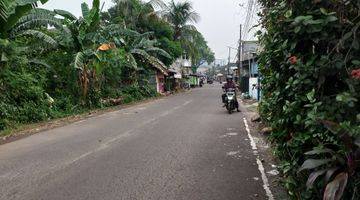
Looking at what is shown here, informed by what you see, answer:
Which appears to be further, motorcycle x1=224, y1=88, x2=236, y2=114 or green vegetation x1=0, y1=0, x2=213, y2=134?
motorcycle x1=224, y1=88, x2=236, y2=114

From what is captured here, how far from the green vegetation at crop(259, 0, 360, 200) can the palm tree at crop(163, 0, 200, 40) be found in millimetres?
46047

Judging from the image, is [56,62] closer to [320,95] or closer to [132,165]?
[132,165]

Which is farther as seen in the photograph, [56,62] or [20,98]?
[56,62]

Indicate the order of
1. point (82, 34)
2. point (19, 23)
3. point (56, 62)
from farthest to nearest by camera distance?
point (56, 62)
point (82, 34)
point (19, 23)

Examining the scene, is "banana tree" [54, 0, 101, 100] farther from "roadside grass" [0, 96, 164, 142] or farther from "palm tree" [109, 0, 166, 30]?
"palm tree" [109, 0, 166, 30]

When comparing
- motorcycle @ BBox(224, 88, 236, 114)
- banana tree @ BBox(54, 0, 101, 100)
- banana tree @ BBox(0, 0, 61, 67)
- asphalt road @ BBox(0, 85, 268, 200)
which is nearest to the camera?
asphalt road @ BBox(0, 85, 268, 200)

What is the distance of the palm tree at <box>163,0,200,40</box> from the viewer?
5181cm

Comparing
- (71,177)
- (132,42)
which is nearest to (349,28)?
(71,177)

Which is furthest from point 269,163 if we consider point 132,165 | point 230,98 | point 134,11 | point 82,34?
point 134,11

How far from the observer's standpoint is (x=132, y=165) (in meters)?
8.75

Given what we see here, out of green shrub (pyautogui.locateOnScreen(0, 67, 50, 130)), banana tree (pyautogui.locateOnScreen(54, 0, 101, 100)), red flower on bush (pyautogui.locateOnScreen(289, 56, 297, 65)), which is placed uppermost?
banana tree (pyautogui.locateOnScreen(54, 0, 101, 100))

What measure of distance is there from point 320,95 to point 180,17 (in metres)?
48.0

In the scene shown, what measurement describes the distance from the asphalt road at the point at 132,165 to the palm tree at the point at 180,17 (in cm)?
3863

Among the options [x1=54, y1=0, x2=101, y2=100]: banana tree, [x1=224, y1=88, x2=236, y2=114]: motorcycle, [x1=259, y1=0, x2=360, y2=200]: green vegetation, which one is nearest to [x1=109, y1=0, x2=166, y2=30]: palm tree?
[x1=54, y1=0, x2=101, y2=100]: banana tree
